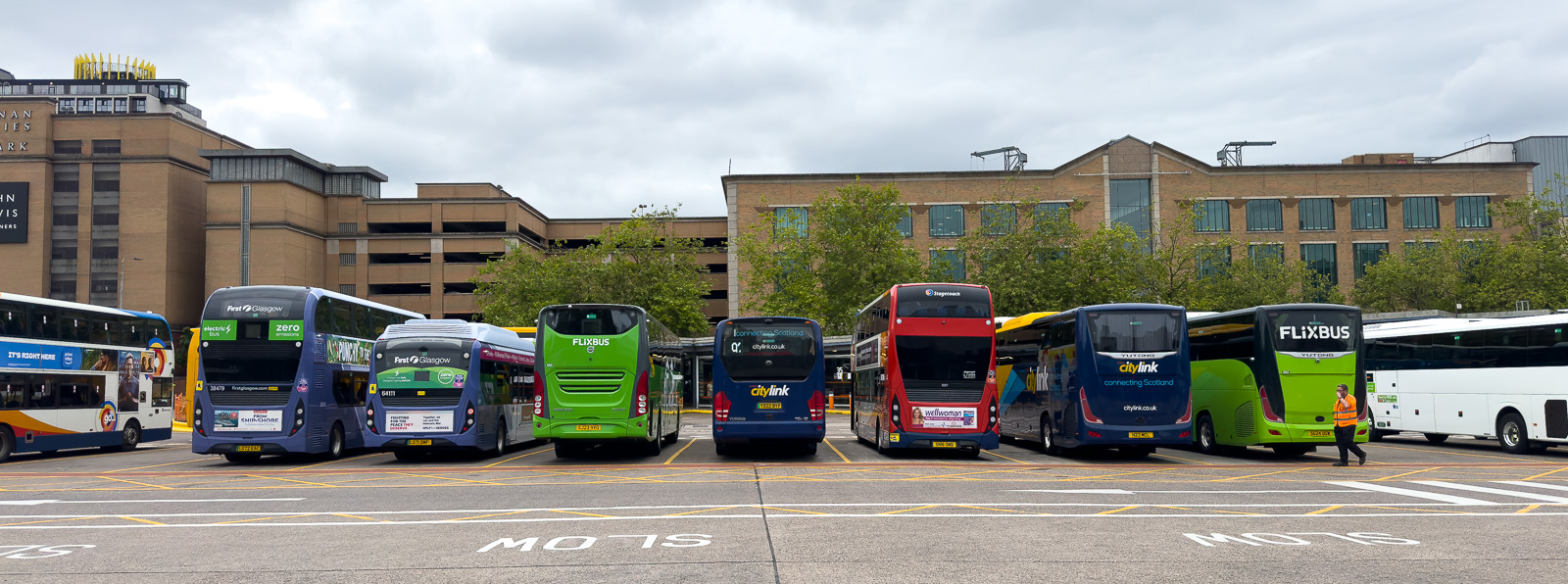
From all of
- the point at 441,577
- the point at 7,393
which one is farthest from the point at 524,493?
the point at 7,393

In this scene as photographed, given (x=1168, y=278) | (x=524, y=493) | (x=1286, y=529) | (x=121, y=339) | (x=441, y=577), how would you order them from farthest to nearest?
Result: (x=1168, y=278) → (x=121, y=339) → (x=524, y=493) → (x=1286, y=529) → (x=441, y=577)

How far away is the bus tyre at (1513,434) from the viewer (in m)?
23.9

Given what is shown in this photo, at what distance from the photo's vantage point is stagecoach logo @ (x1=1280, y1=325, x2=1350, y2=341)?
70.8 feet

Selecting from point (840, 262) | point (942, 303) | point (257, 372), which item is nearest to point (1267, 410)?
point (942, 303)

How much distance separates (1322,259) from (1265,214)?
4662 mm

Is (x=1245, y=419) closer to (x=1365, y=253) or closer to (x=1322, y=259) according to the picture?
(x=1322, y=259)

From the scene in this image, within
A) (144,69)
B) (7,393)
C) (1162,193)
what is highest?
(144,69)

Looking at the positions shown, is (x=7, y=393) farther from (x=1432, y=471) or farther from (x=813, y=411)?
(x=1432, y=471)

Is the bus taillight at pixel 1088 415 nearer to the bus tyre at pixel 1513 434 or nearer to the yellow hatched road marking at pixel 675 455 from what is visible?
the yellow hatched road marking at pixel 675 455

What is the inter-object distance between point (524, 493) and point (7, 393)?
15.4 metres

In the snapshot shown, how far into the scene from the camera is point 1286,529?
1108 cm

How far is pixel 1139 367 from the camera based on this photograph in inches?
848

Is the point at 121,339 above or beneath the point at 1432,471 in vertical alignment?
above

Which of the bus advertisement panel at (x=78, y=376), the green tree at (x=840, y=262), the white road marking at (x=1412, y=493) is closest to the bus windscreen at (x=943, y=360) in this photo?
the white road marking at (x=1412, y=493)
